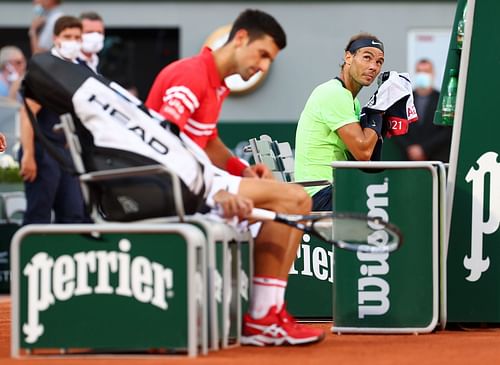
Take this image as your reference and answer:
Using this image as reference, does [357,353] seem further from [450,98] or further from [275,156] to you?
[275,156]

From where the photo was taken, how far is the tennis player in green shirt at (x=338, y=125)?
839cm

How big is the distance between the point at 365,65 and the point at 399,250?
1.47 m

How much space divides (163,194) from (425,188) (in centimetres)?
178

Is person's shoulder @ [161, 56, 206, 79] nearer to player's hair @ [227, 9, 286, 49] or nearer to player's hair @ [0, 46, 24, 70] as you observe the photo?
player's hair @ [227, 9, 286, 49]

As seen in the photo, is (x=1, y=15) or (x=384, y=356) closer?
(x=384, y=356)

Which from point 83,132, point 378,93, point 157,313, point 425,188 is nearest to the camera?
point 157,313

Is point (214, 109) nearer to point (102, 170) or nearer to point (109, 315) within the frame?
point (102, 170)

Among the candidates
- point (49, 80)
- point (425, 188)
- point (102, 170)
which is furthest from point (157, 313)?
point (425, 188)

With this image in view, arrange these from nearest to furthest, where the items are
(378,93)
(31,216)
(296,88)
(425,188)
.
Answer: (425,188) → (378,93) → (31,216) → (296,88)

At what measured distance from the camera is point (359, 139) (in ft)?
27.3

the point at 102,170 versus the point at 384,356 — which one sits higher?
the point at 102,170

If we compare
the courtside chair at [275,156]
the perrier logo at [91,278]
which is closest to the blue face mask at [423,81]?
the courtside chair at [275,156]

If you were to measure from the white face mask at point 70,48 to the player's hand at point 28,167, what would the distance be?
2.94 ft

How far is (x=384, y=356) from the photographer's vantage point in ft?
20.4
